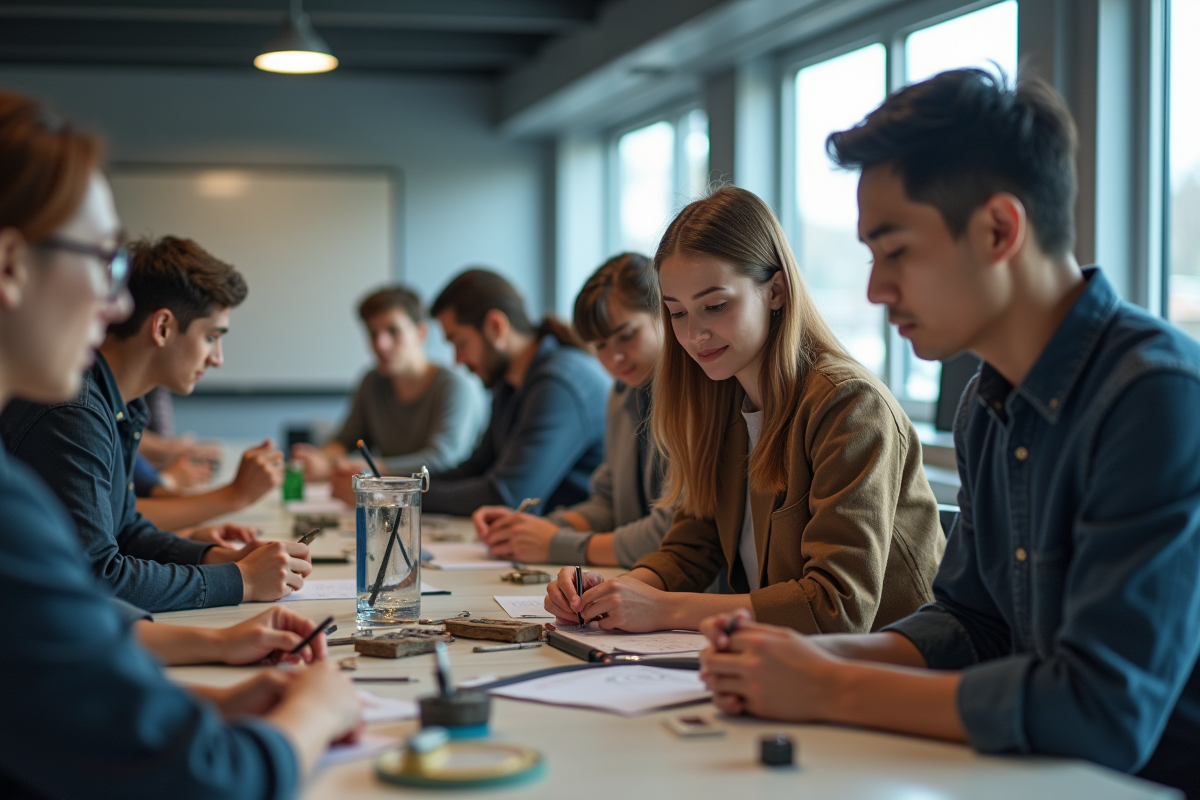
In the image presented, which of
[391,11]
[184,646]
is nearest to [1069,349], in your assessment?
[184,646]

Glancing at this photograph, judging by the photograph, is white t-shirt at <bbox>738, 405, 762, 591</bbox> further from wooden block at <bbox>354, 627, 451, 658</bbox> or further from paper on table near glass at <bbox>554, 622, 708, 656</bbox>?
wooden block at <bbox>354, 627, 451, 658</bbox>

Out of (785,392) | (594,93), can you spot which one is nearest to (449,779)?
(785,392)

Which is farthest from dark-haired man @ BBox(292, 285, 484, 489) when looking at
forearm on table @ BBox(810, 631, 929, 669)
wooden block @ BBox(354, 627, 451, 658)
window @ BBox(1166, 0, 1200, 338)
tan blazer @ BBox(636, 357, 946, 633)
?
forearm on table @ BBox(810, 631, 929, 669)

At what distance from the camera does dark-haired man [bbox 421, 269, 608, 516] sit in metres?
3.16

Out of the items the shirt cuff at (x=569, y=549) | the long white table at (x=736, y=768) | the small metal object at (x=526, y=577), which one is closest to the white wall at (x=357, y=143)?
the shirt cuff at (x=569, y=549)

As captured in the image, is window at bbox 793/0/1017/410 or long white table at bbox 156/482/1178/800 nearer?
long white table at bbox 156/482/1178/800

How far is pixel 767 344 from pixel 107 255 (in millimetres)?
1125

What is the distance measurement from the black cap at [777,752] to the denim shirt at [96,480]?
1.12 metres

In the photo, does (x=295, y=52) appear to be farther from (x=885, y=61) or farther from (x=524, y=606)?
(x=524, y=606)

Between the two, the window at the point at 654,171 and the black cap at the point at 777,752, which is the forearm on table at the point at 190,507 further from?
the window at the point at 654,171

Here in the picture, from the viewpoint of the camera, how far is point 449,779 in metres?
0.98

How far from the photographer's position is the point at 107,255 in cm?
102

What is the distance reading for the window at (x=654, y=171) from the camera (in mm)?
5902

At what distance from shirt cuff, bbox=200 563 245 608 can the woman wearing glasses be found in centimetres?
86
